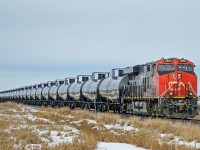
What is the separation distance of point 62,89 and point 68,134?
35.6 meters

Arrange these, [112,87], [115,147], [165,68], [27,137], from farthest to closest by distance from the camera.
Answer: [112,87]
[165,68]
[27,137]
[115,147]

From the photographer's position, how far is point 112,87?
33.0 meters

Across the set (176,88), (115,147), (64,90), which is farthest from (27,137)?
(64,90)

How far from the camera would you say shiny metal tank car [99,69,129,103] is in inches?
1241

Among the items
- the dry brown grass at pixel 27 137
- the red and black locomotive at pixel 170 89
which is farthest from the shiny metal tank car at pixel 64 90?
the dry brown grass at pixel 27 137

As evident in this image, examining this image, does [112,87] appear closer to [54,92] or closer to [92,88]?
[92,88]

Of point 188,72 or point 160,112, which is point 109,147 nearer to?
point 160,112

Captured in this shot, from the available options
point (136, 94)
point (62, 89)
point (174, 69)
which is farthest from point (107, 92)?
point (62, 89)

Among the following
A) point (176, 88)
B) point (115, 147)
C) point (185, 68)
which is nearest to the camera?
point (115, 147)

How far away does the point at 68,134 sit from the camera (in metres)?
15.5

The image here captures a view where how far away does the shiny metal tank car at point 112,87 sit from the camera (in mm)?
31531

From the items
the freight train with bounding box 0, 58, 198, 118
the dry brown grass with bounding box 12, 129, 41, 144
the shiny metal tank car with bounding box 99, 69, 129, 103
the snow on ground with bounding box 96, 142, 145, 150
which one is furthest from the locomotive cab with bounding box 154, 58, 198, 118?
the snow on ground with bounding box 96, 142, 145, 150

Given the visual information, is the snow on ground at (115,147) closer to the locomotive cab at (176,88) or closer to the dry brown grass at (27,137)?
the dry brown grass at (27,137)

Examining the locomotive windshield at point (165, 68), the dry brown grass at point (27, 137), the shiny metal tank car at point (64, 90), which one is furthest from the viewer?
the shiny metal tank car at point (64, 90)
